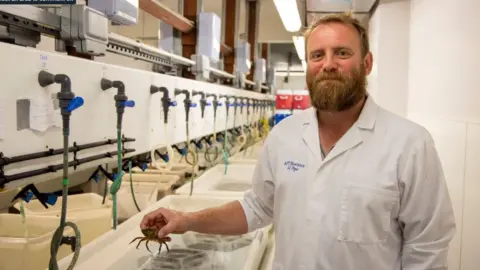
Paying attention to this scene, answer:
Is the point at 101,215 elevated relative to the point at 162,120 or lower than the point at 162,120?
lower

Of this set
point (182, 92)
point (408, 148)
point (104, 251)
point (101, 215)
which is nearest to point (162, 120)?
point (182, 92)

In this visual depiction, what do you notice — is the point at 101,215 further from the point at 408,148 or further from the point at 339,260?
the point at 408,148

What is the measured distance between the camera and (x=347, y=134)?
1556mm

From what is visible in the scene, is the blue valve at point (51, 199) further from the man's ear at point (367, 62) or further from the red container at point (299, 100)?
the red container at point (299, 100)

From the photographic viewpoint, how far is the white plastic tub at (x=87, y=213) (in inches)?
94.9

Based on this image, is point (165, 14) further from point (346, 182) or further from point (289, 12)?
point (346, 182)

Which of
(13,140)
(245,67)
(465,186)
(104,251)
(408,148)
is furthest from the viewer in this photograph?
(245,67)

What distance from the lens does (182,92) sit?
278 centimetres

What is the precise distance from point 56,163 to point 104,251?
713 mm

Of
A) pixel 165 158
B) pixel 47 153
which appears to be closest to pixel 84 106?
pixel 47 153

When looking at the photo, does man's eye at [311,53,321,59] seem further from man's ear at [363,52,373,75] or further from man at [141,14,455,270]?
man's ear at [363,52,373,75]

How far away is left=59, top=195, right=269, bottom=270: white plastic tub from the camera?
2.00m

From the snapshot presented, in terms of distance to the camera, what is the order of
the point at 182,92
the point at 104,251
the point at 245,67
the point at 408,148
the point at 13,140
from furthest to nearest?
the point at 245,67, the point at 182,92, the point at 104,251, the point at 408,148, the point at 13,140

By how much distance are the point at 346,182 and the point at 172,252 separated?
1.07 meters
